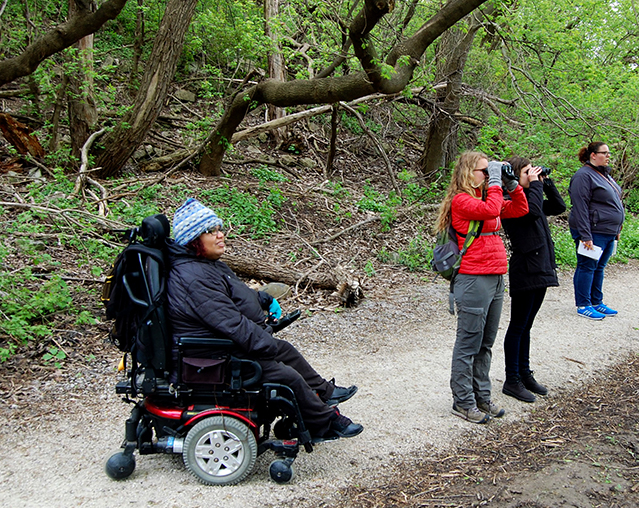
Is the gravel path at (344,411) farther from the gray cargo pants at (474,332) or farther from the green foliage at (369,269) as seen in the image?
the green foliage at (369,269)

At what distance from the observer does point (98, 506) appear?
310 cm

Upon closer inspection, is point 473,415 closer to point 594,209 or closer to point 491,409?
point 491,409

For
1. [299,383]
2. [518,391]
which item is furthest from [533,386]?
[299,383]

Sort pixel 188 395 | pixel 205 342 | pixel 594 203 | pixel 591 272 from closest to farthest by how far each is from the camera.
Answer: pixel 205 342 < pixel 188 395 < pixel 594 203 < pixel 591 272

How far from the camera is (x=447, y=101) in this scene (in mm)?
12883

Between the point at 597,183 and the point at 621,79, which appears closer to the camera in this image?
the point at 597,183

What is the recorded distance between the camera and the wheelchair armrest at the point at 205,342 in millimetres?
3217

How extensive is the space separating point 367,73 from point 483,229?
4768 millimetres

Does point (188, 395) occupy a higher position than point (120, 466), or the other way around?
point (188, 395)

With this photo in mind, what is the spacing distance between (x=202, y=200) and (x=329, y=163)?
4.02 m

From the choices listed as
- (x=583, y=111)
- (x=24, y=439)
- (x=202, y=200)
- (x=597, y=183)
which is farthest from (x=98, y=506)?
(x=583, y=111)

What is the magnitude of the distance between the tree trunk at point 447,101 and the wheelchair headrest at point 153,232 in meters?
10.1

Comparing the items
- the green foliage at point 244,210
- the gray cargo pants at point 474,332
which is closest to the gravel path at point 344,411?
the gray cargo pants at point 474,332

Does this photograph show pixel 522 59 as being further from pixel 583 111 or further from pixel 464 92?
pixel 464 92
